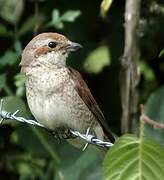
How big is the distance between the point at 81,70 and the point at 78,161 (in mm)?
1149

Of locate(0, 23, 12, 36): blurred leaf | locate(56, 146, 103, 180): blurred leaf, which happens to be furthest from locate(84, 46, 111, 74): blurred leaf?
locate(56, 146, 103, 180): blurred leaf

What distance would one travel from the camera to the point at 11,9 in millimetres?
6355

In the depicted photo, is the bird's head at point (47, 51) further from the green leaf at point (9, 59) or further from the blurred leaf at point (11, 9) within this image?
the blurred leaf at point (11, 9)

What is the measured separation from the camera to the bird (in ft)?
16.5

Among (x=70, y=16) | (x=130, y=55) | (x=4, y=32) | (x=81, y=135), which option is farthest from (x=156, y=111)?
(x=81, y=135)

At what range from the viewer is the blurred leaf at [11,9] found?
20.8ft

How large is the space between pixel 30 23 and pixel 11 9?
0.91 ft

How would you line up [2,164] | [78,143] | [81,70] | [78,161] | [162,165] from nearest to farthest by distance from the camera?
[162,165]
[78,143]
[78,161]
[81,70]
[2,164]

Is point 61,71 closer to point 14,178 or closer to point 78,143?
point 78,143

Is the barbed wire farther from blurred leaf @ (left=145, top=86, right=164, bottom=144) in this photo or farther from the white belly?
blurred leaf @ (left=145, top=86, right=164, bottom=144)

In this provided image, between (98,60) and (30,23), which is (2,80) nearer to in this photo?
(30,23)

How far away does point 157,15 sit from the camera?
270 inches

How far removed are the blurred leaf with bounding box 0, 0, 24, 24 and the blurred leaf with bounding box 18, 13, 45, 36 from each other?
0.16 metres

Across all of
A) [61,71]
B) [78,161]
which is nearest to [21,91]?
[78,161]
